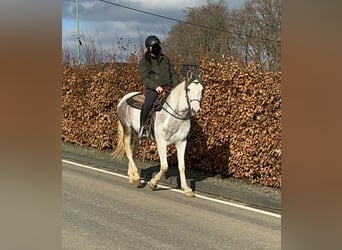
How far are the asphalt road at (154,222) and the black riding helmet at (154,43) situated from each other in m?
1.95

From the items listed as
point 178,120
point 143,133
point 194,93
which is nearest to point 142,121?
point 143,133

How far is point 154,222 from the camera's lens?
5.41m

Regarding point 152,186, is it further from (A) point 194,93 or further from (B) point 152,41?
(B) point 152,41

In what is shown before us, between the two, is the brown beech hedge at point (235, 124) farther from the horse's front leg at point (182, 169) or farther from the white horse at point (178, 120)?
the horse's front leg at point (182, 169)

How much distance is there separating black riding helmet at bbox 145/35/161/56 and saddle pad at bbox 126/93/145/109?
2.84 ft

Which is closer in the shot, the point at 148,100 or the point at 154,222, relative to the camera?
the point at 154,222

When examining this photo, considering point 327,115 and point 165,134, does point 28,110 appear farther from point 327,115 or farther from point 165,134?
point 165,134

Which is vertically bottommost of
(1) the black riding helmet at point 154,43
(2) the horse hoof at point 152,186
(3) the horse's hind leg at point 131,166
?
(2) the horse hoof at point 152,186

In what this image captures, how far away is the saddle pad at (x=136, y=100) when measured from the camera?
301 inches

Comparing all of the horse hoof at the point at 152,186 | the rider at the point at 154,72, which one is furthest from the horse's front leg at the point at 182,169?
the rider at the point at 154,72

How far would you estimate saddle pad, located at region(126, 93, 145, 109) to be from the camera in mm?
7656

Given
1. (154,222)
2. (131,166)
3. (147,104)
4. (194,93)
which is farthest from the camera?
(131,166)

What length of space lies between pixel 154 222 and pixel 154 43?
2.62 metres

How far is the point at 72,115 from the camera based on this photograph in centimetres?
1141
